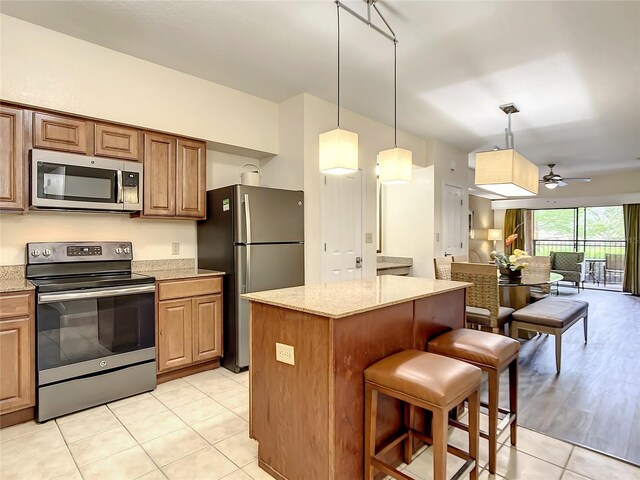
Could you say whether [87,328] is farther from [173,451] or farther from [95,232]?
[173,451]

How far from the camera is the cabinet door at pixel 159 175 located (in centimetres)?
311

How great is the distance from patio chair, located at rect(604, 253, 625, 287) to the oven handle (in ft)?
33.9

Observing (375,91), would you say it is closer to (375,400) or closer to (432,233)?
(432,233)

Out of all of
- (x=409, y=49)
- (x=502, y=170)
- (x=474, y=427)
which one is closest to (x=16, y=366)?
(x=474, y=427)

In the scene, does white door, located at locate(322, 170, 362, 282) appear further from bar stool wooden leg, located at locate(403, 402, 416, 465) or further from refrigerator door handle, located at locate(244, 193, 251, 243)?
bar stool wooden leg, located at locate(403, 402, 416, 465)

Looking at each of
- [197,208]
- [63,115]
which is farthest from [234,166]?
[63,115]

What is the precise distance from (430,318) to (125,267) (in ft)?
8.51

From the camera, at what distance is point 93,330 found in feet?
8.54

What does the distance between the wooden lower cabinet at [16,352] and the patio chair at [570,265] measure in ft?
31.0

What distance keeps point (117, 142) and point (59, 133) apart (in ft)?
1.28

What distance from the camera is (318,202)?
3.91 metres

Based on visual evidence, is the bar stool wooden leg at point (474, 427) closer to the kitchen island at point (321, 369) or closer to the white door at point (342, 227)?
the kitchen island at point (321, 369)

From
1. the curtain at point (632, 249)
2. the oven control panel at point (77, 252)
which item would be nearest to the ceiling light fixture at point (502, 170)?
the oven control panel at point (77, 252)

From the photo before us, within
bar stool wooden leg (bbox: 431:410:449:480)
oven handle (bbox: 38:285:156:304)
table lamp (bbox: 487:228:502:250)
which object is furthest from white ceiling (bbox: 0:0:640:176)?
table lamp (bbox: 487:228:502:250)
